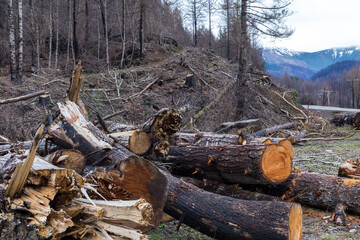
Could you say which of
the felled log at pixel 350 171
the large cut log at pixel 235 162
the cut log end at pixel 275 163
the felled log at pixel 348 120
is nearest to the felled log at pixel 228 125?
the felled log at pixel 350 171

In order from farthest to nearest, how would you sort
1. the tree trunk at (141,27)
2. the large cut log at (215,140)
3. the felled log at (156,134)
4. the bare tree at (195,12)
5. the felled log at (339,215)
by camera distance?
the bare tree at (195,12) < the tree trunk at (141,27) < the large cut log at (215,140) < the felled log at (156,134) < the felled log at (339,215)

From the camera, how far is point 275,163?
4164 millimetres

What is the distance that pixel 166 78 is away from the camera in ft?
52.6

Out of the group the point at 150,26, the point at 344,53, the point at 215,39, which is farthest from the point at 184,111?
the point at 344,53

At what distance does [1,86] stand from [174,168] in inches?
406

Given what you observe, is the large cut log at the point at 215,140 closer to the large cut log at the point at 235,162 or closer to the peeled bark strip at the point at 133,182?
the large cut log at the point at 235,162

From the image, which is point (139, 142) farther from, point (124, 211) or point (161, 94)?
point (161, 94)

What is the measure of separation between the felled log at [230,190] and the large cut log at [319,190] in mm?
262

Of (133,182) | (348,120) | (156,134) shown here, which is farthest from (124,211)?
(348,120)

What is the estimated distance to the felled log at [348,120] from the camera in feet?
44.7

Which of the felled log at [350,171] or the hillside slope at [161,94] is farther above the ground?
the hillside slope at [161,94]

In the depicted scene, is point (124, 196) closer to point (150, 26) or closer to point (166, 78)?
point (166, 78)

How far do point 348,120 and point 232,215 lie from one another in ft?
42.8

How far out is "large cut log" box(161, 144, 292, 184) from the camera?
406 cm
